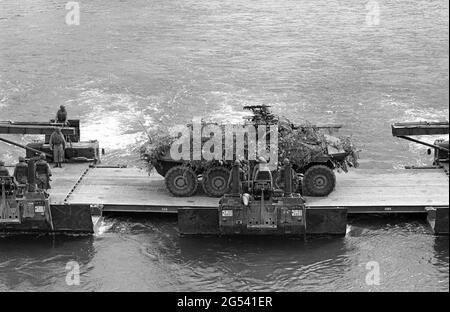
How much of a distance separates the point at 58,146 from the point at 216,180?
17.4ft

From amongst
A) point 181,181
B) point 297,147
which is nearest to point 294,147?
point 297,147

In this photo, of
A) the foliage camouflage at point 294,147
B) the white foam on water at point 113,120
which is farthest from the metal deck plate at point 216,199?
the white foam on water at point 113,120

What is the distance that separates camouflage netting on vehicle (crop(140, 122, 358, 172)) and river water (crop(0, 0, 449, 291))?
5.23 feet

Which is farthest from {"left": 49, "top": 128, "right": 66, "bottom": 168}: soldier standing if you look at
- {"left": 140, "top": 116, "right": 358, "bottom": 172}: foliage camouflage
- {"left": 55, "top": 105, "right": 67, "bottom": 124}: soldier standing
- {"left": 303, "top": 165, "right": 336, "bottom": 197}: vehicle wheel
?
{"left": 303, "top": 165, "right": 336, "bottom": 197}: vehicle wheel

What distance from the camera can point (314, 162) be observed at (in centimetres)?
2619

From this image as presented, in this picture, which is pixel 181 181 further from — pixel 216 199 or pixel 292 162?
pixel 292 162

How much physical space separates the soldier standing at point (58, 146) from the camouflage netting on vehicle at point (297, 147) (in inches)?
121

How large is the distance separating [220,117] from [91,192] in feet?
34.4

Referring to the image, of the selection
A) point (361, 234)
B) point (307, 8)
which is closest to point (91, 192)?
point (361, 234)

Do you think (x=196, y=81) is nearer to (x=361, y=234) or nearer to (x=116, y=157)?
(x=116, y=157)

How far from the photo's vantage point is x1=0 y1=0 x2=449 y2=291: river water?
2356 cm

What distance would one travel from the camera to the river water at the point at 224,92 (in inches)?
928

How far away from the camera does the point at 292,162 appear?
25859 millimetres

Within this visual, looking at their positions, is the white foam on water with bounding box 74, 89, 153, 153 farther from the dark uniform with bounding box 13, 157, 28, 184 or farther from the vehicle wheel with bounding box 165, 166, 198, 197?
the dark uniform with bounding box 13, 157, 28, 184
